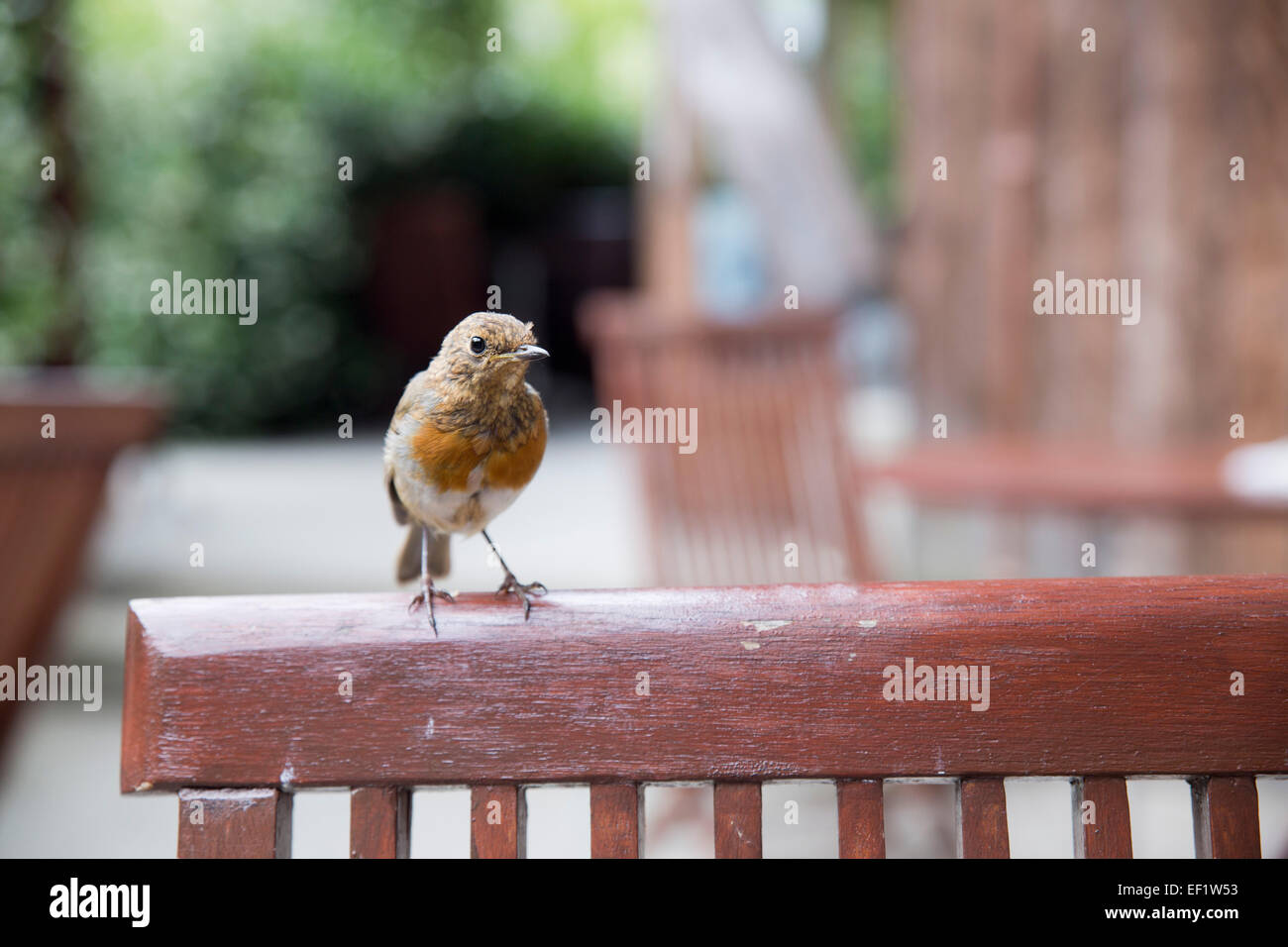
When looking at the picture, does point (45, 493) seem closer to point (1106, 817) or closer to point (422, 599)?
point (422, 599)

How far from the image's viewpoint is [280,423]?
10.3m

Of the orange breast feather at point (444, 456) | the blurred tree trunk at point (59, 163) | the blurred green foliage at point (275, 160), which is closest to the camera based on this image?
the orange breast feather at point (444, 456)

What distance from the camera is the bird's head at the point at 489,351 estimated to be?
37.6 inches

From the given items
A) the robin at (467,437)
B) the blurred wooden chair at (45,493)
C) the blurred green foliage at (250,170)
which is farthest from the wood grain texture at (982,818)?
the blurred green foliage at (250,170)

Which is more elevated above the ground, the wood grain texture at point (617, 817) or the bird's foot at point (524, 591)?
the bird's foot at point (524, 591)

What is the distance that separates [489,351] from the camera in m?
0.99

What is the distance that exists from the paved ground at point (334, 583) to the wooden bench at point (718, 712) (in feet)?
0.30

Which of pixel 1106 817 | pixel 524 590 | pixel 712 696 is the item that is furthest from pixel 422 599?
pixel 1106 817

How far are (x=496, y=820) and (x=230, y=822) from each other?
17 centimetres

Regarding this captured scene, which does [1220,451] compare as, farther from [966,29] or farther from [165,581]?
[165,581]

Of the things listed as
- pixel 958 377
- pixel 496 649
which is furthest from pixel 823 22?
pixel 496 649

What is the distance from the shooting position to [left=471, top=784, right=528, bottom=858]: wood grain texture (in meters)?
0.76

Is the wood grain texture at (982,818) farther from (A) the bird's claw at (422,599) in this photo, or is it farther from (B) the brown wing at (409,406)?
(B) the brown wing at (409,406)
